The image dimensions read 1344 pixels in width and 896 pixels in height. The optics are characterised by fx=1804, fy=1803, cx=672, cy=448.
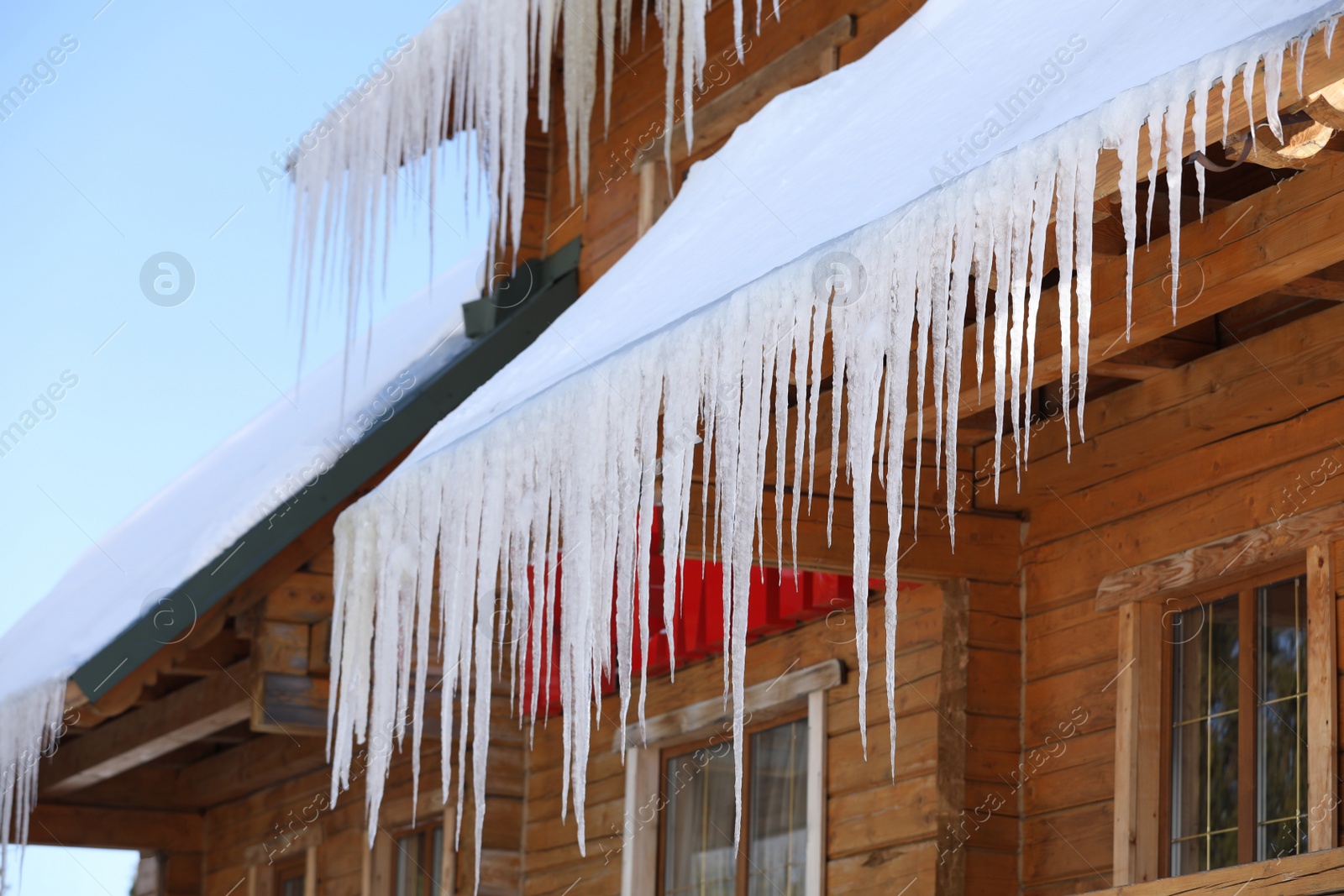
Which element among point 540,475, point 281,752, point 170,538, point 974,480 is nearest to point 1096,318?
point 540,475

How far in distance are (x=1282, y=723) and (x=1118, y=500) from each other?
3.47 feet

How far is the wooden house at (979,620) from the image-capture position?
443cm

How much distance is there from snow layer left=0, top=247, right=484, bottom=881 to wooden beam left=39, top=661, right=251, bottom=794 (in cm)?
41

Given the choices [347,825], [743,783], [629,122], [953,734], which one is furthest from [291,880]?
[953,734]

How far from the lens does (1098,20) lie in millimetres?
4504

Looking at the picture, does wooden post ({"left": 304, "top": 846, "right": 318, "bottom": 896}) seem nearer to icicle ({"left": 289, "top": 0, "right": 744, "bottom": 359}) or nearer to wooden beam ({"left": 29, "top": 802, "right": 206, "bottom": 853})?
wooden beam ({"left": 29, "top": 802, "right": 206, "bottom": 853})

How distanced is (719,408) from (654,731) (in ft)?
13.8

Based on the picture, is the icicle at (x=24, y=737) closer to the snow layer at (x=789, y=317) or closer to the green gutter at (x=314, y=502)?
the green gutter at (x=314, y=502)

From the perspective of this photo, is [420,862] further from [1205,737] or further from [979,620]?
[1205,737]

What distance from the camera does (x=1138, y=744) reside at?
18.8 ft

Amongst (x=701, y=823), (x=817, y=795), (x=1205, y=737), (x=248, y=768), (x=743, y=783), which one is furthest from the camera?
(x=248, y=768)

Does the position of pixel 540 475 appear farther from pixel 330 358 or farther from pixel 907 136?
pixel 330 358

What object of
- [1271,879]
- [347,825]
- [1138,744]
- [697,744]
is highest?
[697,744]

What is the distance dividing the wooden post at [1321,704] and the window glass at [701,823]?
3294mm
